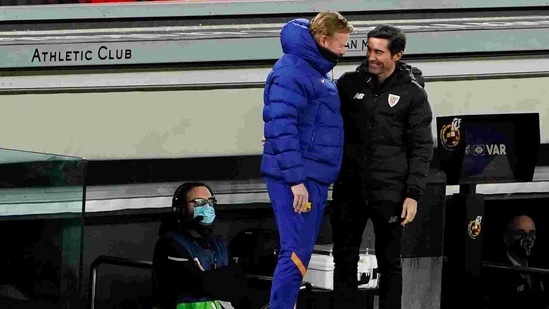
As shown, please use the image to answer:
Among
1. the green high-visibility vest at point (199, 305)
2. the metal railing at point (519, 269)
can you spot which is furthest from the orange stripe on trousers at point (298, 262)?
the metal railing at point (519, 269)

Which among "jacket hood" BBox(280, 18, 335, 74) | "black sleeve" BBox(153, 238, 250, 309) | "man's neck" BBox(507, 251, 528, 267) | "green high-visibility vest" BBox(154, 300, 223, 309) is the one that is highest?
"jacket hood" BBox(280, 18, 335, 74)

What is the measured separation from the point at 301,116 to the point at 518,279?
2.51m

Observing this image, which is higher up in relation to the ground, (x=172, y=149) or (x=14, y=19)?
(x=14, y=19)

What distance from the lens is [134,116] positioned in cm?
866

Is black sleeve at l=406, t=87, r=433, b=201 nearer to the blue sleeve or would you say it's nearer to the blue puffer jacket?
the blue puffer jacket

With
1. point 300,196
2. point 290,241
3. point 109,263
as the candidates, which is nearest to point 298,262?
point 290,241

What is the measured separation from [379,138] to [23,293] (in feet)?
6.04

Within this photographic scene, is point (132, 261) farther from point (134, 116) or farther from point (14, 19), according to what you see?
point (14, 19)

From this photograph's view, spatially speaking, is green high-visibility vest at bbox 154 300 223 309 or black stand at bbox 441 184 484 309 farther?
black stand at bbox 441 184 484 309

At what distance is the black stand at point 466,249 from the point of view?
8781 mm

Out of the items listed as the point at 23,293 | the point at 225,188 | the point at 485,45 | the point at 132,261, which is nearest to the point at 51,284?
the point at 23,293

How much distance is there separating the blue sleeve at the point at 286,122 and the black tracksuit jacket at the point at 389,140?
1.08 feet

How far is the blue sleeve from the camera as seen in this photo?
737cm

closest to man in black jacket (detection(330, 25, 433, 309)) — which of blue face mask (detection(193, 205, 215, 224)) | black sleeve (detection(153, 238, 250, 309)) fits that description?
black sleeve (detection(153, 238, 250, 309))
